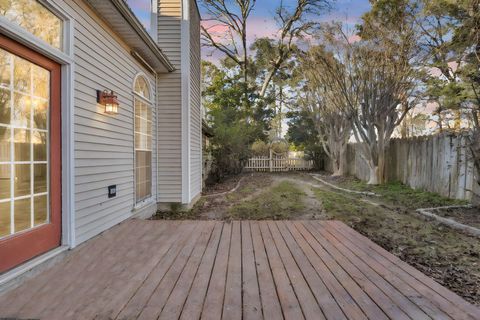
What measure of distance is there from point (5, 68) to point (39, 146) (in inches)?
26.5

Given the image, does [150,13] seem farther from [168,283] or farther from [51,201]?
[168,283]

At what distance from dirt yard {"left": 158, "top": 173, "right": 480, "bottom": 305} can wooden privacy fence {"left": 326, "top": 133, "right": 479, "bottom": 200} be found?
11.7 inches

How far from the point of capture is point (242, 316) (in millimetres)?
1679

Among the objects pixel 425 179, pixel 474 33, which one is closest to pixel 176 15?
pixel 474 33

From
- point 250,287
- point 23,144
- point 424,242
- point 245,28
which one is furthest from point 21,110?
point 245,28

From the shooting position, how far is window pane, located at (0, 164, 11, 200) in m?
2.04

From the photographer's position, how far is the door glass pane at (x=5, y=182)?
204 cm

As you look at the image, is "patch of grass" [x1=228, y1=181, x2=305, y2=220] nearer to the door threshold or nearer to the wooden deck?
the wooden deck

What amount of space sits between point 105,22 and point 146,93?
1.80 meters

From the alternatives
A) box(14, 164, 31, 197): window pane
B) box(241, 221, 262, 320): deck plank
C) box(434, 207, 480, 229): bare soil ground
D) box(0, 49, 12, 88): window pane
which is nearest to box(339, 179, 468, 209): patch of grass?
box(434, 207, 480, 229): bare soil ground

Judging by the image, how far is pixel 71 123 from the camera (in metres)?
2.81

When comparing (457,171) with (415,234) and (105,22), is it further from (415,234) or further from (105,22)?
(105,22)

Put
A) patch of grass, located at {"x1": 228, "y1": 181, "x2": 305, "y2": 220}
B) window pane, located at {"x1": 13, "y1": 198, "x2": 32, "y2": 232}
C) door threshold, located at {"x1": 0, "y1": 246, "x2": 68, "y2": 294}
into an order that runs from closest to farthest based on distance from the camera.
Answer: door threshold, located at {"x1": 0, "y1": 246, "x2": 68, "y2": 294} < window pane, located at {"x1": 13, "y1": 198, "x2": 32, "y2": 232} < patch of grass, located at {"x1": 228, "y1": 181, "x2": 305, "y2": 220}

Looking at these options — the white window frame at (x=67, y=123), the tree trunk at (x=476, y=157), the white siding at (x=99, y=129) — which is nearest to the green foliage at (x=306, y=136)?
the tree trunk at (x=476, y=157)
